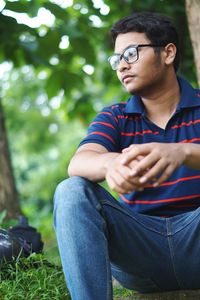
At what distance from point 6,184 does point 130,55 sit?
8.26ft

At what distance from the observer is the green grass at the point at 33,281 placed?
2.67 meters

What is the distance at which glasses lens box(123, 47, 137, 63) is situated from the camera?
9.29 ft

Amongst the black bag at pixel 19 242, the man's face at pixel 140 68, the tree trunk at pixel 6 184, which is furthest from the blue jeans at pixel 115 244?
the tree trunk at pixel 6 184

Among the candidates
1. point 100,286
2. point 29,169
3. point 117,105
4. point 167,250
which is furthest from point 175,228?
point 29,169

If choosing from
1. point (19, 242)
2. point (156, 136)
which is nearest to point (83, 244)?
point (156, 136)

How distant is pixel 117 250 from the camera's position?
2.42 m

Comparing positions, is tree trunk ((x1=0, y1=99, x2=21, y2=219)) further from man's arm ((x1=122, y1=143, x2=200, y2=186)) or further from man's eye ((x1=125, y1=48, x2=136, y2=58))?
man's arm ((x1=122, y1=143, x2=200, y2=186))

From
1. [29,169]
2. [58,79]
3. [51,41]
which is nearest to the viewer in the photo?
[51,41]

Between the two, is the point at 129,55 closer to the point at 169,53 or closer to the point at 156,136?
the point at 169,53

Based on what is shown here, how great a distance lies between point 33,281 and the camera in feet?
9.23

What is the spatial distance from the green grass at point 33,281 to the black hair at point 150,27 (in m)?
1.31

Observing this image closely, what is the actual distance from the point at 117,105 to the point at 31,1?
1771 millimetres

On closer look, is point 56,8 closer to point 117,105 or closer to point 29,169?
point 117,105

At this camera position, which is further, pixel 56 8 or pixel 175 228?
pixel 56 8
